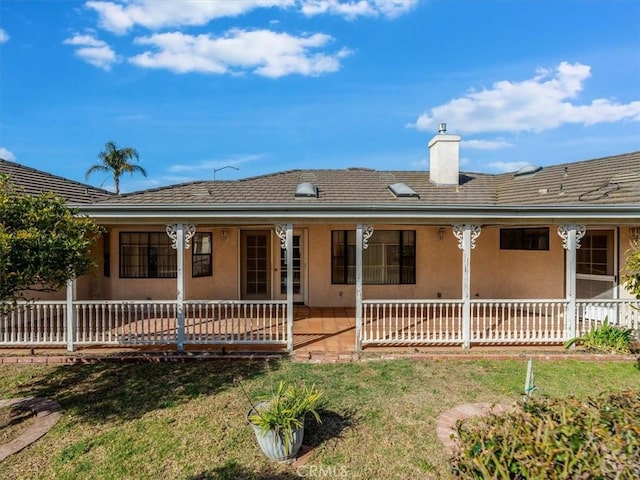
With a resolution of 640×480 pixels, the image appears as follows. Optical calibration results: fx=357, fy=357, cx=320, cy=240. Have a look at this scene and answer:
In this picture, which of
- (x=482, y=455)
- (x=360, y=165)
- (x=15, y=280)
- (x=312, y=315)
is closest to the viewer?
(x=482, y=455)

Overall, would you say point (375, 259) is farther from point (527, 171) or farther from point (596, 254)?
point (527, 171)

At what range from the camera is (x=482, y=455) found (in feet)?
7.48

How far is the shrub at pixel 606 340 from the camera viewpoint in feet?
22.6

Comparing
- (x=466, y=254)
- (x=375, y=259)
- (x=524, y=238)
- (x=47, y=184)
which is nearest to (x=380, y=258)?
(x=375, y=259)

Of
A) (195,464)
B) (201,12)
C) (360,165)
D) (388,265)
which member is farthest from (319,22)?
(195,464)

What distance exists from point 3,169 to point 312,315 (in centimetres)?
940

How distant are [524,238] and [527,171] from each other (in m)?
3.10

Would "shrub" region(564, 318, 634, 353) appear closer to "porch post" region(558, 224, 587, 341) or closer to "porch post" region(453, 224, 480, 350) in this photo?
"porch post" region(558, 224, 587, 341)

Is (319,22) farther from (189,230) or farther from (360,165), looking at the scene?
(189,230)

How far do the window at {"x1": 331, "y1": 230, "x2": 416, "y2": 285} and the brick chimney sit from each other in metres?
2.34

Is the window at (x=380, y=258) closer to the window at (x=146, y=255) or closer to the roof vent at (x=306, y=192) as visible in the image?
the roof vent at (x=306, y=192)

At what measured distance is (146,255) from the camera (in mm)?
9945

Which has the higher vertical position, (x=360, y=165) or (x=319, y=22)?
(x=319, y=22)

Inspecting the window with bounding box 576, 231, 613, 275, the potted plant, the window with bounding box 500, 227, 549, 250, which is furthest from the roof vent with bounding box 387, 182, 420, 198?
the potted plant
